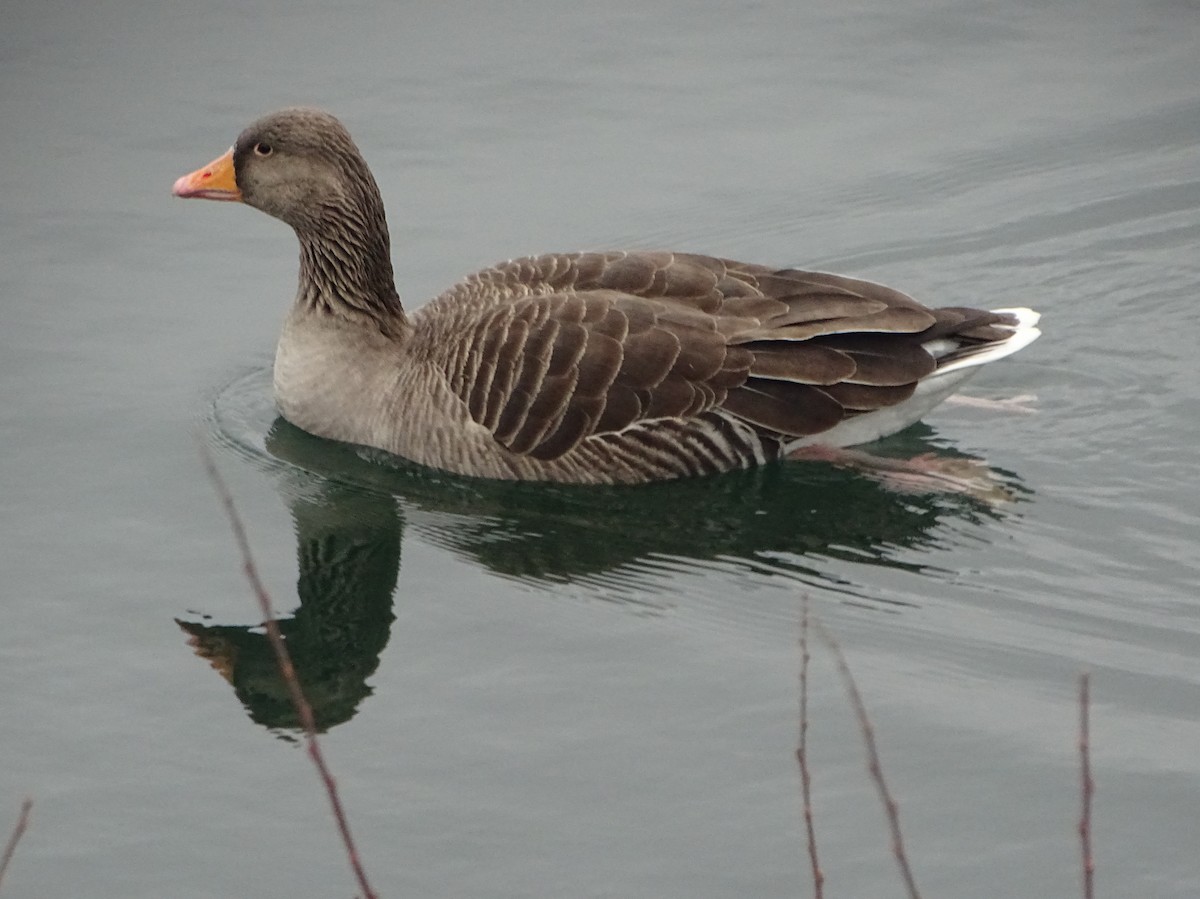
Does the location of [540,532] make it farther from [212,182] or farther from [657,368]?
[212,182]

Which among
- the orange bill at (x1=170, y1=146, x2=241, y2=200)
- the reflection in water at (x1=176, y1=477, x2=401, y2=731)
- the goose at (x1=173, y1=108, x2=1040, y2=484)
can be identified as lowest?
the reflection in water at (x1=176, y1=477, x2=401, y2=731)

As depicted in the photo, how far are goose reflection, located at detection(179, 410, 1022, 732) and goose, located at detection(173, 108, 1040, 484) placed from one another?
19cm

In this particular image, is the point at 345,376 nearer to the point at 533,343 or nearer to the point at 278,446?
the point at 278,446

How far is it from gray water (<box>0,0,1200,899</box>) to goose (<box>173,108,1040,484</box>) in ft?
0.90

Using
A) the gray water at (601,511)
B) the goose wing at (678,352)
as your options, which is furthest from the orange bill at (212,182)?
the goose wing at (678,352)

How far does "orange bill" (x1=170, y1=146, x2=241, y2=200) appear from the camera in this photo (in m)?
11.1

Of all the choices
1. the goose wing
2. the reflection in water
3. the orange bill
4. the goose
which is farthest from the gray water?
the orange bill

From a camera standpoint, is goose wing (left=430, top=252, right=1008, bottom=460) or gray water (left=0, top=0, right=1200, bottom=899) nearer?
gray water (left=0, top=0, right=1200, bottom=899)

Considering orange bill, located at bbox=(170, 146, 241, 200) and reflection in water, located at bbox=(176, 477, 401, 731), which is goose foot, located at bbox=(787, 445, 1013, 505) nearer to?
reflection in water, located at bbox=(176, 477, 401, 731)

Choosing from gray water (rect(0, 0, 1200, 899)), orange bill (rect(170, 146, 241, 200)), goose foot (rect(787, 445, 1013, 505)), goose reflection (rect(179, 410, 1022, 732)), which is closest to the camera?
A: gray water (rect(0, 0, 1200, 899))

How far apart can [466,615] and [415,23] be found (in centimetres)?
938

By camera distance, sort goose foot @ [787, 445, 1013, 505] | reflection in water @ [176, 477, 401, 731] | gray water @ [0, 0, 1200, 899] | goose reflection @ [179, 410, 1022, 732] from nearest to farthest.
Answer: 1. gray water @ [0, 0, 1200, 899]
2. reflection in water @ [176, 477, 401, 731]
3. goose reflection @ [179, 410, 1022, 732]
4. goose foot @ [787, 445, 1013, 505]

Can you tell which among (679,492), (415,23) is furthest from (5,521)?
(415,23)

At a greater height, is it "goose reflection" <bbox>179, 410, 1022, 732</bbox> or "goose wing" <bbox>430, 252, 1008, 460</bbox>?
"goose wing" <bbox>430, 252, 1008, 460</bbox>
